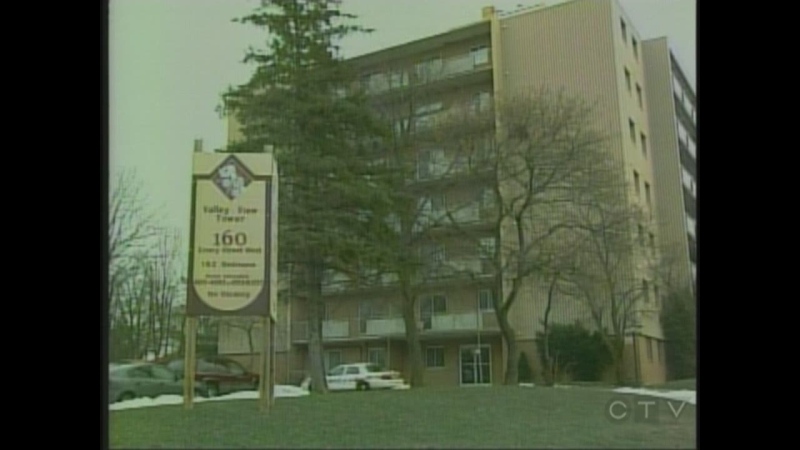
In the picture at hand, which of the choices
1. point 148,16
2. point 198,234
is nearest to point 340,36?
point 148,16

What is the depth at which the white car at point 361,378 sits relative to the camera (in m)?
2.14

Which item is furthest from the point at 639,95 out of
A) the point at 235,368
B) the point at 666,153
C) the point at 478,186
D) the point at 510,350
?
the point at 235,368

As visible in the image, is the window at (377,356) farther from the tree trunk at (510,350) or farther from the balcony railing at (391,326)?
the tree trunk at (510,350)

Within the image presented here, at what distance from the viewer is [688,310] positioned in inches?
79.3

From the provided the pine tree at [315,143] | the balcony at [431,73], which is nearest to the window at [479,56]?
the balcony at [431,73]

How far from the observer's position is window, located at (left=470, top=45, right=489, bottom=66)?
2160mm

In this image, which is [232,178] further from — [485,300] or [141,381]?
[485,300]

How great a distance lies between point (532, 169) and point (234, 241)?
71 centimetres

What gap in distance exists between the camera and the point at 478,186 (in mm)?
2184

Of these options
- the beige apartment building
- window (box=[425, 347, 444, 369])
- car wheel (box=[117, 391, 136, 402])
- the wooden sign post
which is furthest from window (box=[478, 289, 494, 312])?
car wheel (box=[117, 391, 136, 402])

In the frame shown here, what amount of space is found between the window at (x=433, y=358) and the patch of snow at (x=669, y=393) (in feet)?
1.34

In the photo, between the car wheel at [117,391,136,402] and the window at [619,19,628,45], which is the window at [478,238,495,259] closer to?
the window at [619,19,628,45]

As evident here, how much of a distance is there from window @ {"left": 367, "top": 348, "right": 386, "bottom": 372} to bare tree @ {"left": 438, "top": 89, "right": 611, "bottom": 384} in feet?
0.95
